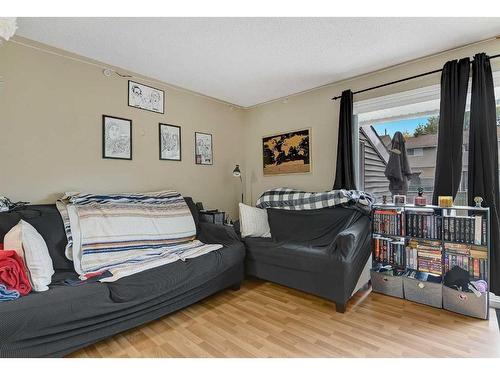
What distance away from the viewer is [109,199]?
2.41 meters

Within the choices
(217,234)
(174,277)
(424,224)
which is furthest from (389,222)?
(174,277)

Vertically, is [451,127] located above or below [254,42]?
below

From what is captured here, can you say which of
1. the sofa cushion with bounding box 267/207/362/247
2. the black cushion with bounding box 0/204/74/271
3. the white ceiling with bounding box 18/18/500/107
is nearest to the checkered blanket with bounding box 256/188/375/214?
the sofa cushion with bounding box 267/207/362/247

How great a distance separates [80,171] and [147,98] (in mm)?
1097

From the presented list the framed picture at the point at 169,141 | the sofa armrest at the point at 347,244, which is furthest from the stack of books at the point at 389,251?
the framed picture at the point at 169,141

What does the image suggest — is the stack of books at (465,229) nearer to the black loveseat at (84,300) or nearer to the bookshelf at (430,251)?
the bookshelf at (430,251)

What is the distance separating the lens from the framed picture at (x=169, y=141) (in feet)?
10.1

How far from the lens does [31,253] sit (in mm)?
1660

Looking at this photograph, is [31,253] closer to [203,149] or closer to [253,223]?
[253,223]

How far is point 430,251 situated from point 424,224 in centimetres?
25

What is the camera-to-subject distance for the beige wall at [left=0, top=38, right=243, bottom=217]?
208cm
